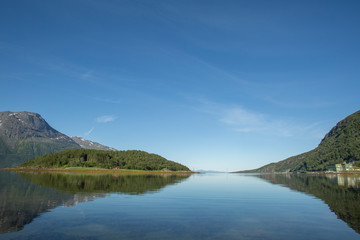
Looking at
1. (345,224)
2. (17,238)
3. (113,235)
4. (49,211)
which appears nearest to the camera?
(17,238)

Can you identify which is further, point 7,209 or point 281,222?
point 7,209

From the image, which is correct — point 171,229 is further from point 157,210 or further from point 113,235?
point 157,210

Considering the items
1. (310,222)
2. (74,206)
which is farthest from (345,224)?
(74,206)

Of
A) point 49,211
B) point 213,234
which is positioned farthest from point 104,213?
point 213,234

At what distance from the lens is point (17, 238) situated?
17.9 metres

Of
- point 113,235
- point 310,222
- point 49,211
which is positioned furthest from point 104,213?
point 310,222

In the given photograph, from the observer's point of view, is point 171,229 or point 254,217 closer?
point 171,229

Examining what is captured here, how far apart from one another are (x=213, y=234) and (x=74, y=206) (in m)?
21.6

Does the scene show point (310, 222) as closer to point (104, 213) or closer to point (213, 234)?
point (213, 234)

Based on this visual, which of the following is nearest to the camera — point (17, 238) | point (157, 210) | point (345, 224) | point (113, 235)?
A: point (17, 238)

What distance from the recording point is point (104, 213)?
93.4ft

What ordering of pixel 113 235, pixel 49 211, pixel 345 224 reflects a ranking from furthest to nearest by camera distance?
pixel 49 211, pixel 345 224, pixel 113 235

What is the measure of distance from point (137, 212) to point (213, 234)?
12605 mm

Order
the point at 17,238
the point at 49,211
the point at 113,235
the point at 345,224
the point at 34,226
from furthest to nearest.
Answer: the point at 49,211, the point at 345,224, the point at 34,226, the point at 113,235, the point at 17,238
